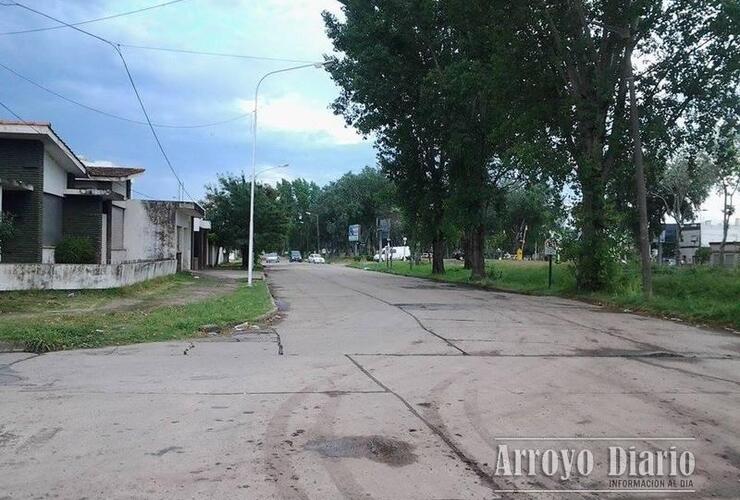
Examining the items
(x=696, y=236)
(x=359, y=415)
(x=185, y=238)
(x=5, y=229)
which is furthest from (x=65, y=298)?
(x=696, y=236)

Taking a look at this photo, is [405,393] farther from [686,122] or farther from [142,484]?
[686,122]

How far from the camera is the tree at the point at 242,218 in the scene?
49344 mm

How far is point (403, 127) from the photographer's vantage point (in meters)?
37.0

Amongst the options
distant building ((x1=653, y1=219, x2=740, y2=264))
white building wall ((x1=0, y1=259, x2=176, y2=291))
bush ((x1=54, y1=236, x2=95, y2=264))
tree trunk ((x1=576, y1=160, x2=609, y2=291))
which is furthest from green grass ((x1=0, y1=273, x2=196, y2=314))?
distant building ((x1=653, y1=219, x2=740, y2=264))

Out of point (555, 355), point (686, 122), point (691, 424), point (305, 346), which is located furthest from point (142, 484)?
point (686, 122)

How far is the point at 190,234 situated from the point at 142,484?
40885 millimetres

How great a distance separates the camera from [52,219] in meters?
23.8

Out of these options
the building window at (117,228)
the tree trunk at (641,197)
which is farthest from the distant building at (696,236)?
the building window at (117,228)

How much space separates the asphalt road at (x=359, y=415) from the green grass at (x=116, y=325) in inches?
33.7

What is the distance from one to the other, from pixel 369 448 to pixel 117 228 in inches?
1161

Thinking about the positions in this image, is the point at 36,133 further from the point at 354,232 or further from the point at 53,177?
the point at 354,232

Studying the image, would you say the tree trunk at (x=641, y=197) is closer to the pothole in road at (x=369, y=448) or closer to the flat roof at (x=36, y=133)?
the pothole in road at (x=369, y=448)

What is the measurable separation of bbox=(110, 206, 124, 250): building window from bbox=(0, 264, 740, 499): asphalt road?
828 inches

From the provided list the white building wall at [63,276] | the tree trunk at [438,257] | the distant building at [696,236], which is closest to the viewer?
the white building wall at [63,276]
